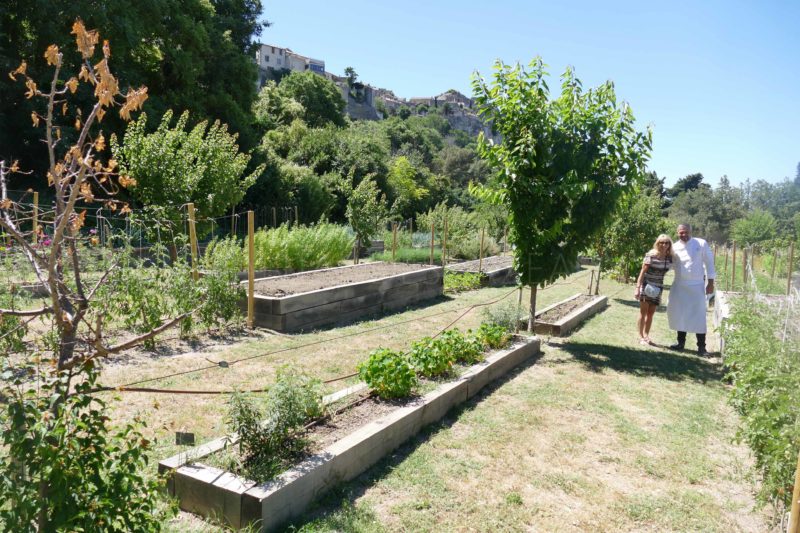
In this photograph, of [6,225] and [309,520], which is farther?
[309,520]

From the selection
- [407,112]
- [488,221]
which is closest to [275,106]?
[488,221]

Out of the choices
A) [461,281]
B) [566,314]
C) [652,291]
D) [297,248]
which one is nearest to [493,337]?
[652,291]

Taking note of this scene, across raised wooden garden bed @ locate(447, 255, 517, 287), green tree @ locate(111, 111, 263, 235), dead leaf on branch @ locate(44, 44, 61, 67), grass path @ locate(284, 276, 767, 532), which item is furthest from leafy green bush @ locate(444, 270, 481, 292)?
dead leaf on branch @ locate(44, 44, 61, 67)

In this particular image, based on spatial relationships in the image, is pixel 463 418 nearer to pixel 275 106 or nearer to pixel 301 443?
pixel 301 443

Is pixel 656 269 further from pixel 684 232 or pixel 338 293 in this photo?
pixel 338 293

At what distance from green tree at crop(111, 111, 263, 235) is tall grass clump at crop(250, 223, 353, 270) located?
4.58ft

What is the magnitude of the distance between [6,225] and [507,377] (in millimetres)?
5261

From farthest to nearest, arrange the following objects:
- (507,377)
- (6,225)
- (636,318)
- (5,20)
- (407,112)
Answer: (407,112), (5,20), (636,318), (507,377), (6,225)

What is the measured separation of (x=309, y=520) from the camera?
3.11 m

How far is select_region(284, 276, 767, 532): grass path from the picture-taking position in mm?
3320

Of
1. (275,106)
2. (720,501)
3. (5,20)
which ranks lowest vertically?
(720,501)

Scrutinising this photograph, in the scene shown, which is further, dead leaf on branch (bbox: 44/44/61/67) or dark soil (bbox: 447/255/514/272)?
dark soil (bbox: 447/255/514/272)

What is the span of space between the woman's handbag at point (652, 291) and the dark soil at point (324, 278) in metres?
4.80

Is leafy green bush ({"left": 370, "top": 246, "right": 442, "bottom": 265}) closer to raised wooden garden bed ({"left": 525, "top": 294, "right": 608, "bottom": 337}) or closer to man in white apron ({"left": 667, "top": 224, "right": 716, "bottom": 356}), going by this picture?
raised wooden garden bed ({"left": 525, "top": 294, "right": 608, "bottom": 337})
